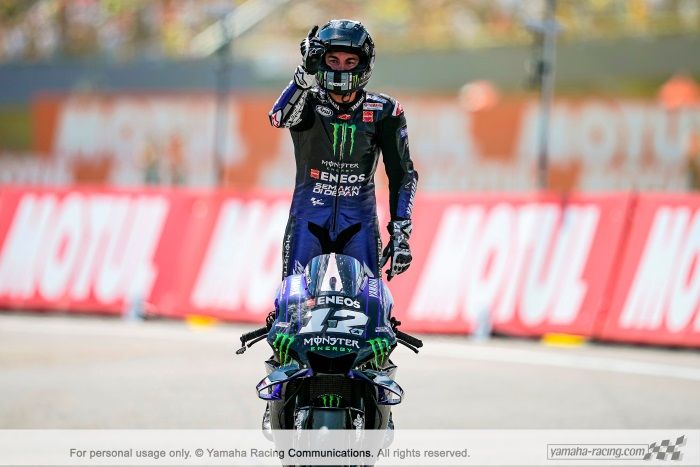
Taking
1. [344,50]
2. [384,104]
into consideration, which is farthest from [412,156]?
[344,50]

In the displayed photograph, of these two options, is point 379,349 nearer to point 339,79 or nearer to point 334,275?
point 334,275

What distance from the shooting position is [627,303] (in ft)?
46.1

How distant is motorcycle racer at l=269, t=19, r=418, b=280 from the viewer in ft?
22.5

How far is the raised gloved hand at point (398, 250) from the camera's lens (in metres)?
6.83

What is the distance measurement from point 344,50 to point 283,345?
62.2 inches

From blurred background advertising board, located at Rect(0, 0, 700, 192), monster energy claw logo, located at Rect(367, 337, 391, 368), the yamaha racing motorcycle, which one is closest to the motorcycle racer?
the yamaha racing motorcycle

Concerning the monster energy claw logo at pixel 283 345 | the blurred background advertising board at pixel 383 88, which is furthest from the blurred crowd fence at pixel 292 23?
the monster energy claw logo at pixel 283 345

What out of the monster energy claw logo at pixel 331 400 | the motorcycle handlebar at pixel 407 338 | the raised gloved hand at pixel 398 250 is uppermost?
the raised gloved hand at pixel 398 250

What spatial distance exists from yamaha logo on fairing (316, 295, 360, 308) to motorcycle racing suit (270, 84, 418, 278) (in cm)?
78

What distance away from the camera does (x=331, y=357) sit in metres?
5.96

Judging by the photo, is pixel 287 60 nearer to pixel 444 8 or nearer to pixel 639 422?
pixel 444 8

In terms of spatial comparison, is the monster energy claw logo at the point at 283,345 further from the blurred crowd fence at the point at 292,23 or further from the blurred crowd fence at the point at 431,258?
the blurred crowd fence at the point at 292,23

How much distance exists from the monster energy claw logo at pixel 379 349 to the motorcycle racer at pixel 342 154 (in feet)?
2.47

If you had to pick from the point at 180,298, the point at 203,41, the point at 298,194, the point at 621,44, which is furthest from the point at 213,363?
the point at 203,41
